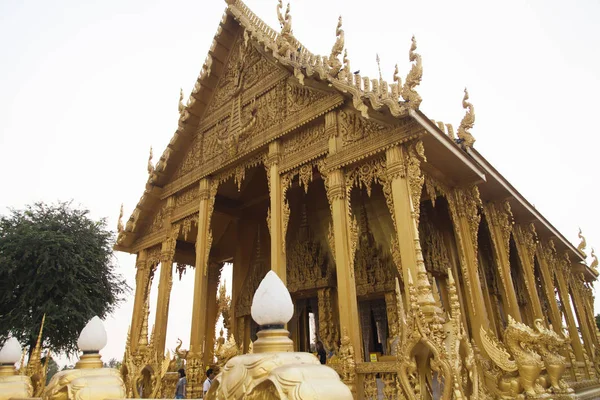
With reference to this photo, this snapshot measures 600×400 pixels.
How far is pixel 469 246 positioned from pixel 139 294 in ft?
26.0

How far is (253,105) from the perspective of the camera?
353 inches

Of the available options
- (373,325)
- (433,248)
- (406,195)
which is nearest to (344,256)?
(406,195)

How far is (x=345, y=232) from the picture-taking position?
634 cm

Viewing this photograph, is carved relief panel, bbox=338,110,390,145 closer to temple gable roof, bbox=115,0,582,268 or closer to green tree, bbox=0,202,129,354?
temple gable roof, bbox=115,0,582,268

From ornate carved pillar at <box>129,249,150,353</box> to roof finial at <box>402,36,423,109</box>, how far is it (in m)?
8.08

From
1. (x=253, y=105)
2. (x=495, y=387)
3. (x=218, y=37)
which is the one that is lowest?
(x=495, y=387)

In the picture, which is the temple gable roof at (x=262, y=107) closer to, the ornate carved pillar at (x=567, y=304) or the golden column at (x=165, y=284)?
the golden column at (x=165, y=284)

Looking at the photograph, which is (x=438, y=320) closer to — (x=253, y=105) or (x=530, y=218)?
(x=253, y=105)

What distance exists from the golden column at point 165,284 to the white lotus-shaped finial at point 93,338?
6.00 meters

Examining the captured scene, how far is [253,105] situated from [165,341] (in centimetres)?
570

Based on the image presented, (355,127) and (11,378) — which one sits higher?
(355,127)

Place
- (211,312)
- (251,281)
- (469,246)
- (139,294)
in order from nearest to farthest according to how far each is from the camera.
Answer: (469,246), (139,294), (251,281), (211,312)

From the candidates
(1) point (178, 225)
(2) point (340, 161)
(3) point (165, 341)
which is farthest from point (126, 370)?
(2) point (340, 161)

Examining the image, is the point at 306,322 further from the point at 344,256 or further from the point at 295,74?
the point at 295,74
